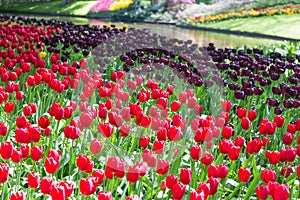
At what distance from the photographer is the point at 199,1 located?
3081 centimetres

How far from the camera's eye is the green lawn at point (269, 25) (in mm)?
18047

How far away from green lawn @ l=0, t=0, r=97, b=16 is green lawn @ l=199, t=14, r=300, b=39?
965 cm

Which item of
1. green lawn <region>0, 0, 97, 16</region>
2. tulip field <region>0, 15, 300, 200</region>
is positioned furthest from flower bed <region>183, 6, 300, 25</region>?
tulip field <region>0, 15, 300, 200</region>

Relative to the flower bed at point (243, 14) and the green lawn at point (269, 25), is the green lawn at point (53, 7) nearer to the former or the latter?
the flower bed at point (243, 14)

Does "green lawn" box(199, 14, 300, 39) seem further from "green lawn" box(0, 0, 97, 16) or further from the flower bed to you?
"green lawn" box(0, 0, 97, 16)

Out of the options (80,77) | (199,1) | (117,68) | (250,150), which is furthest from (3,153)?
(199,1)

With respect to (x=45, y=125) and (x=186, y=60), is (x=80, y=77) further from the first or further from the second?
(x=186, y=60)

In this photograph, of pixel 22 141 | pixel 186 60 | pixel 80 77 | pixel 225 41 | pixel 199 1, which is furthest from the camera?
pixel 199 1

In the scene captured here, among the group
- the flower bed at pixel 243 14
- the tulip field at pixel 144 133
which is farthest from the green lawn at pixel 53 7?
the tulip field at pixel 144 133

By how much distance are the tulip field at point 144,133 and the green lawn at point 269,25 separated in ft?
36.1

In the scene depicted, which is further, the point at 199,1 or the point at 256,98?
the point at 199,1

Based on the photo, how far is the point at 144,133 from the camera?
12.9ft

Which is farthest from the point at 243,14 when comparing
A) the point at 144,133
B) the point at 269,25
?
the point at 144,133

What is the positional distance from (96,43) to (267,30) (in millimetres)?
12341
